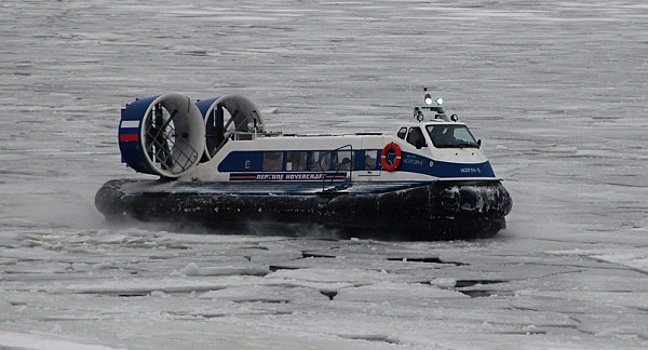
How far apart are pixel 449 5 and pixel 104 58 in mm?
17951

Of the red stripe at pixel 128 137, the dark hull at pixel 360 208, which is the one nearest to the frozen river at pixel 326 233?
the dark hull at pixel 360 208

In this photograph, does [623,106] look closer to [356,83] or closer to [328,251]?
[356,83]

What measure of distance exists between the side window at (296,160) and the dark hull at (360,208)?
0.40 m

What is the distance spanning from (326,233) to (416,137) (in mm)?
1363

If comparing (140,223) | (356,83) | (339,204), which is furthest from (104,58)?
(339,204)

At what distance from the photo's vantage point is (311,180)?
42.6 feet

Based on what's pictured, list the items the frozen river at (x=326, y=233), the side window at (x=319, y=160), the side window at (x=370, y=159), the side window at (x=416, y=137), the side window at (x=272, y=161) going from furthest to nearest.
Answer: the side window at (x=272, y=161) → the side window at (x=319, y=160) → the side window at (x=370, y=159) → the side window at (x=416, y=137) → the frozen river at (x=326, y=233)

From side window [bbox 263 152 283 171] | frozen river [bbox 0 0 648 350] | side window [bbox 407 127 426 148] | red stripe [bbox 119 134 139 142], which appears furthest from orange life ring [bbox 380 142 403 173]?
red stripe [bbox 119 134 139 142]

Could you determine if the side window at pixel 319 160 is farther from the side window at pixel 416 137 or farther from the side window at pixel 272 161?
the side window at pixel 416 137

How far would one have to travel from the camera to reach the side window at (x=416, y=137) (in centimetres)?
1238

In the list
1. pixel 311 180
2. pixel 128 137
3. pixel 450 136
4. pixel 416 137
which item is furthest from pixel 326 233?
pixel 128 137

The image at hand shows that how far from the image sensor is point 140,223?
13508 mm

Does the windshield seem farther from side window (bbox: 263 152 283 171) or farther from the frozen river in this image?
side window (bbox: 263 152 283 171)

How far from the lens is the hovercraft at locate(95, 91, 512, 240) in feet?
39.1
